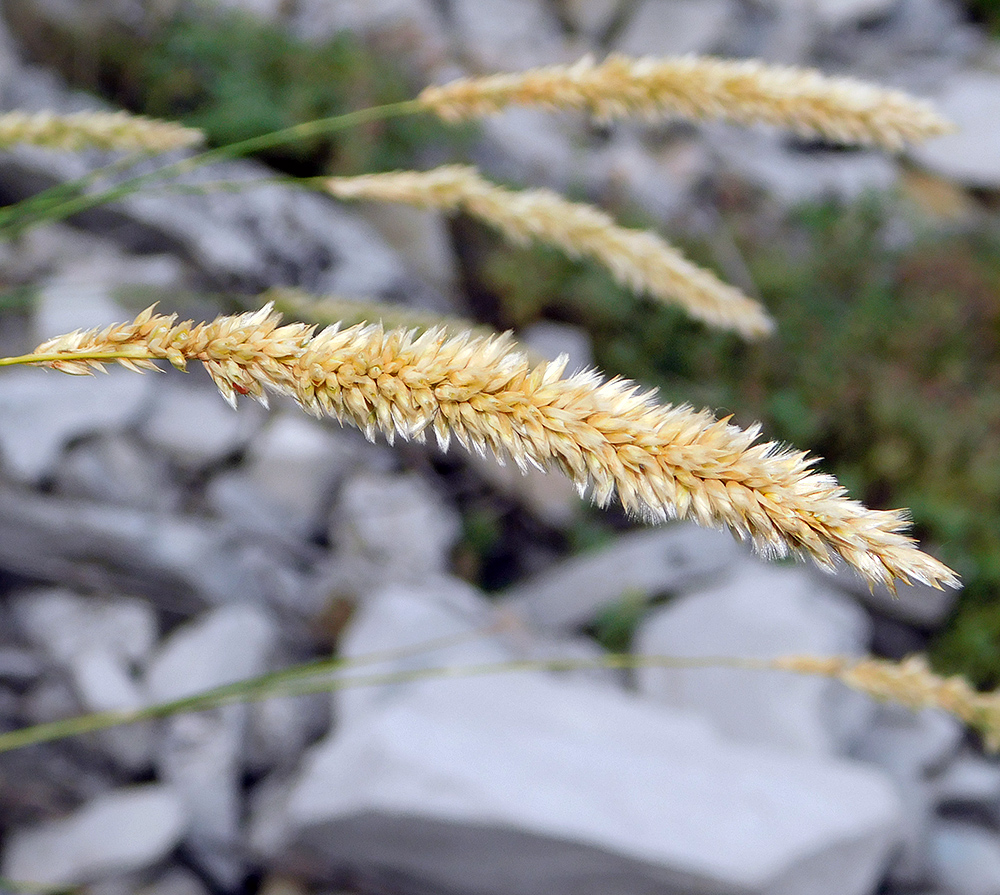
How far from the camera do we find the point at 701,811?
8.16 ft

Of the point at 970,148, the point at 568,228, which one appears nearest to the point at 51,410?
the point at 568,228

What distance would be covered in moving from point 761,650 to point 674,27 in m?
5.85

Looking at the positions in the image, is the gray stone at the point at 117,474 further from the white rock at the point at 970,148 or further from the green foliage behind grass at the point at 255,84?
the white rock at the point at 970,148

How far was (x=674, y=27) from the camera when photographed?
293 inches

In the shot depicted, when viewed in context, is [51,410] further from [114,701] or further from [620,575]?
[620,575]

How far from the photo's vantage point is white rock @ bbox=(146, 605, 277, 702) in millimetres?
2926

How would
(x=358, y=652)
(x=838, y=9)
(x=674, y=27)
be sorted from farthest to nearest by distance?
1. (x=838, y=9)
2. (x=674, y=27)
3. (x=358, y=652)

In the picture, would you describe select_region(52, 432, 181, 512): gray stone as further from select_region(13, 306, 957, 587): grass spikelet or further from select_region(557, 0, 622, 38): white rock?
select_region(557, 0, 622, 38): white rock

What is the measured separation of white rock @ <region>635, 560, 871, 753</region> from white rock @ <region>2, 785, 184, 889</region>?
180cm

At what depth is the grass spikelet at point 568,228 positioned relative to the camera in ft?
4.62

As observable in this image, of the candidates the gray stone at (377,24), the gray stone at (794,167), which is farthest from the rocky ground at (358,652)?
the gray stone at (794,167)

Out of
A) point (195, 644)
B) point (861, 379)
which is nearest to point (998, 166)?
point (861, 379)

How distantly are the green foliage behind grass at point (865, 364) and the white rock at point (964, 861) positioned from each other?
959mm

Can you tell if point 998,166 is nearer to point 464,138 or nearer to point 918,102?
point 464,138
